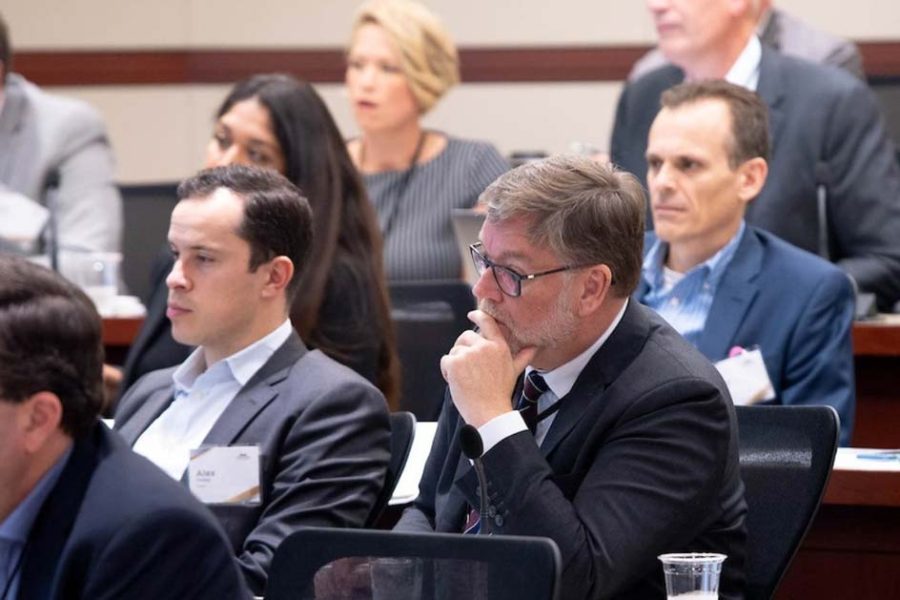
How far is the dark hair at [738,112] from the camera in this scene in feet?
13.0

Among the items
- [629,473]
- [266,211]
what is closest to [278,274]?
[266,211]

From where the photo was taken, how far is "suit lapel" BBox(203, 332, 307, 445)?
290cm

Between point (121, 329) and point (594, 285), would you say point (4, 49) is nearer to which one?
point (121, 329)

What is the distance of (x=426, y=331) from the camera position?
4.07 metres

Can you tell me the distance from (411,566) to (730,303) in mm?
1858

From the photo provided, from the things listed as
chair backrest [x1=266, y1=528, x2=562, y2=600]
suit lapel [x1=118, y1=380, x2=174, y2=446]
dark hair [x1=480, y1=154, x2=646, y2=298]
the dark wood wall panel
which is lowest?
the dark wood wall panel

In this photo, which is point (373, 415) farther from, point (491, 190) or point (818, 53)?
point (818, 53)

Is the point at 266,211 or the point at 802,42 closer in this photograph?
the point at 266,211

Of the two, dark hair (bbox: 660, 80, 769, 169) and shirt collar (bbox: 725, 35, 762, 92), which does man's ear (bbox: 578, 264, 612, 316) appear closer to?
dark hair (bbox: 660, 80, 769, 169)

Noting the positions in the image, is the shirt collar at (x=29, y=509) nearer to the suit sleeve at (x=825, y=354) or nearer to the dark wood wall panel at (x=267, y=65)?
the suit sleeve at (x=825, y=354)

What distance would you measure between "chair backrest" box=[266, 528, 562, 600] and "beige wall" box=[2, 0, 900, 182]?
5.47m

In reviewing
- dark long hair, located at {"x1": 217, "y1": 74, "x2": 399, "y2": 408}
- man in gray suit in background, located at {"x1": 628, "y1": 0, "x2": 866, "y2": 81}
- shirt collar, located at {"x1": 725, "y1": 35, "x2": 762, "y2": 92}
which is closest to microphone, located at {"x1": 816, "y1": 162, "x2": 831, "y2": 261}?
shirt collar, located at {"x1": 725, "y1": 35, "x2": 762, "y2": 92}

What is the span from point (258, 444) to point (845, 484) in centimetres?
107

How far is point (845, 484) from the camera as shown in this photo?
10.1 ft
